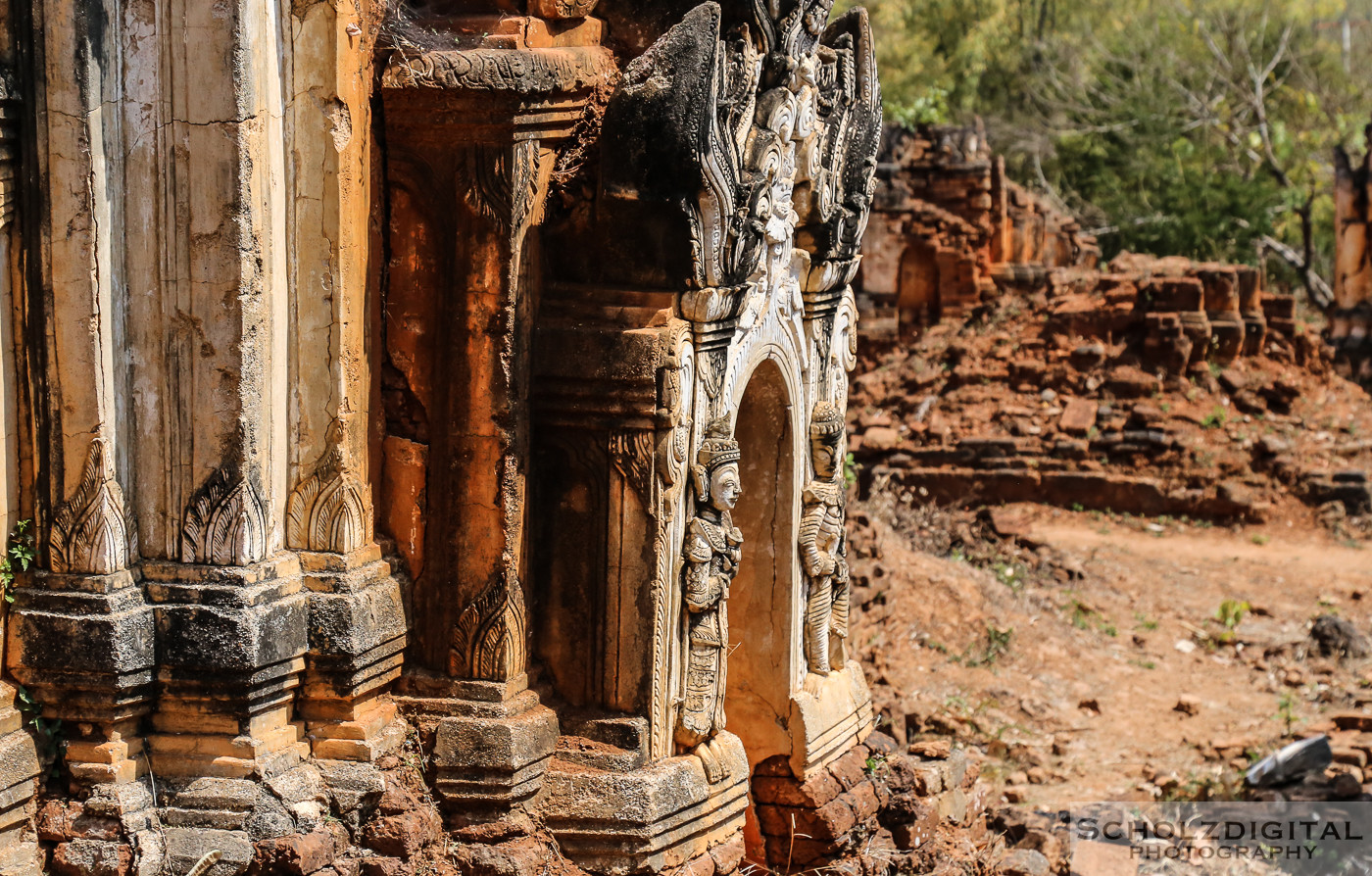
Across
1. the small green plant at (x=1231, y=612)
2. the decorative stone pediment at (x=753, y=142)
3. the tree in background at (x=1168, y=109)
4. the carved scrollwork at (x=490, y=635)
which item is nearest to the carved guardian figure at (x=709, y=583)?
the decorative stone pediment at (x=753, y=142)

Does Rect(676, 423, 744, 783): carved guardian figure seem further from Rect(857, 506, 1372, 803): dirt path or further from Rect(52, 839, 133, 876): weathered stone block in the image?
Rect(857, 506, 1372, 803): dirt path

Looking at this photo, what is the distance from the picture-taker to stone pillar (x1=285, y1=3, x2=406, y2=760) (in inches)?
191

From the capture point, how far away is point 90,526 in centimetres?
465

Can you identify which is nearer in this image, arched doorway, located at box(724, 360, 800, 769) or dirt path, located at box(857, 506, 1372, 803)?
arched doorway, located at box(724, 360, 800, 769)

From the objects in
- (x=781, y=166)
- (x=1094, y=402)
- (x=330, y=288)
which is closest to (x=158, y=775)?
(x=330, y=288)

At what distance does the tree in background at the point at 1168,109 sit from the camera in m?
28.0

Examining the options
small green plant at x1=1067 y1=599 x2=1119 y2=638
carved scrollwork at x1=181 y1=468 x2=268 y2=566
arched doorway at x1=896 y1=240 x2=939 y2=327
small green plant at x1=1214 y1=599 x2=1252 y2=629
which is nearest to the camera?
carved scrollwork at x1=181 y1=468 x2=268 y2=566

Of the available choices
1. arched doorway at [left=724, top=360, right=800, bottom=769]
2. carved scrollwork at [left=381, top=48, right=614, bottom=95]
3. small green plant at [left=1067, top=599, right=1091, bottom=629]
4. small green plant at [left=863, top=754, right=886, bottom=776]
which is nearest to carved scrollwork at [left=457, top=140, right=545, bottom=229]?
carved scrollwork at [left=381, top=48, right=614, bottom=95]

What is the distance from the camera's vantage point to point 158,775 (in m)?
4.87

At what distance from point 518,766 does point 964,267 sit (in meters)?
16.8

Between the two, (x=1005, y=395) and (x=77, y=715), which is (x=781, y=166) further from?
(x=1005, y=395)

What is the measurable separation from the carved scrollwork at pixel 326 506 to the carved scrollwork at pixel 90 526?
0.55 m

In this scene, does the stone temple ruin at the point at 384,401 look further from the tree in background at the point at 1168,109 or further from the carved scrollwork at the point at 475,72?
the tree in background at the point at 1168,109

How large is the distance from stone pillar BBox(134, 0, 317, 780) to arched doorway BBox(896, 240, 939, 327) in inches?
672
